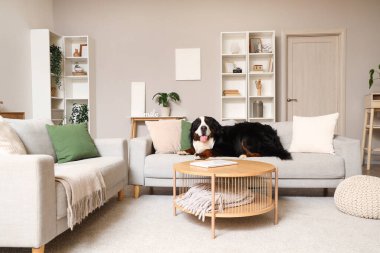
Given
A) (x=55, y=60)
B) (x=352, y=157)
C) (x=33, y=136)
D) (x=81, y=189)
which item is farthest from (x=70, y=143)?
(x=55, y=60)

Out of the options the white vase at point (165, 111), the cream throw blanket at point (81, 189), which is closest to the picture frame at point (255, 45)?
the white vase at point (165, 111)

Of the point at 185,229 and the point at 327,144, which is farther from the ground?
the point at 327,144

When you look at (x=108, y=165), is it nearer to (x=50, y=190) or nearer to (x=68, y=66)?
(x=50, y=190)

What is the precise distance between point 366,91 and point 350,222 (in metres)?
3.51

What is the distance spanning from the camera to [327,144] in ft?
10.6

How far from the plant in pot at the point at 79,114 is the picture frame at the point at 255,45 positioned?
2.80m

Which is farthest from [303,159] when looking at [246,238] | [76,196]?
[76,196]

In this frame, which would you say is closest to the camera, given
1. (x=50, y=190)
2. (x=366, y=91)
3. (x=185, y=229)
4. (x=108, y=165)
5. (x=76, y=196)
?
(x=50, y=190)

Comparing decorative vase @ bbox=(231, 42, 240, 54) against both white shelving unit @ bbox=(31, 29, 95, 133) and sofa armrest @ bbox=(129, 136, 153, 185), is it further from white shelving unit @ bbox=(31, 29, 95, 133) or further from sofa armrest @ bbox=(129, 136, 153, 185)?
sofa armrest @ bbox=(129, 136, 153, 185)

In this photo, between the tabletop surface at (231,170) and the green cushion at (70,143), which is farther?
the green cushion at (70,143)

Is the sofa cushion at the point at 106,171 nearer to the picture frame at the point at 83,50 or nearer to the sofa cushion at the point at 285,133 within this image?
the sofa cushion at the point at 285,133

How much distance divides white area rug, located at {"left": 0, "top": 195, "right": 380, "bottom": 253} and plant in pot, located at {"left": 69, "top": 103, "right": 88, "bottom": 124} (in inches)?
111

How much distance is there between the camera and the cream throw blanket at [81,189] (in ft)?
6.45

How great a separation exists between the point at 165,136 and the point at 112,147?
58 centimetres
